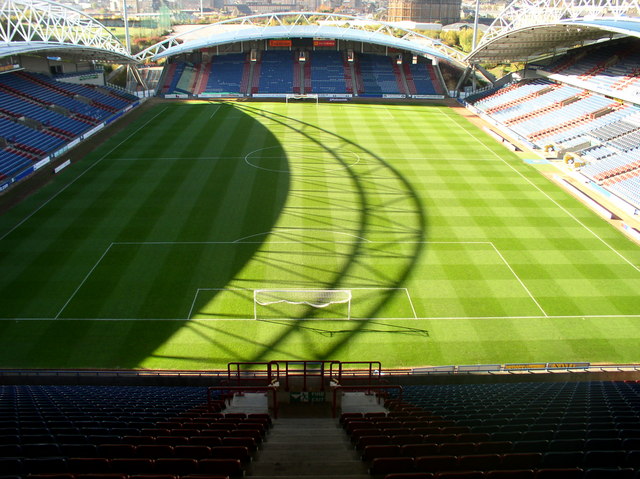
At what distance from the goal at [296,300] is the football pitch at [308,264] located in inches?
4.4

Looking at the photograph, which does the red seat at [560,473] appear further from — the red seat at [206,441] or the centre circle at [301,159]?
the centre circle at [301,159]

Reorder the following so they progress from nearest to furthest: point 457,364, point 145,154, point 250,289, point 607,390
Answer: point 607,390
point 457,364
point 250,289
point 145,154

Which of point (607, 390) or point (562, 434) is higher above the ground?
point (562, 434)

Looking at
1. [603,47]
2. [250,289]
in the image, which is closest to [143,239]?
[250,289]

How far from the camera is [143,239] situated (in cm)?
3022

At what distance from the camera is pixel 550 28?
53.6m

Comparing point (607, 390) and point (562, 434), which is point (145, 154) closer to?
point (607, 390)

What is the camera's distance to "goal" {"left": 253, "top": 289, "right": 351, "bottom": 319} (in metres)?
24.1

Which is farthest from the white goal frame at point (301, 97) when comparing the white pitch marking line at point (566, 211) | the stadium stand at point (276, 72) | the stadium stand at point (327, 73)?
the white pitch marking line at point (566, 211)

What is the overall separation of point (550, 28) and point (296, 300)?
141ft

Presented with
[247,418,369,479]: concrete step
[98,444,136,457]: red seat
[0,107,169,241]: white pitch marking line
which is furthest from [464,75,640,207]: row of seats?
[0,107,169,241]: white pitch marking line

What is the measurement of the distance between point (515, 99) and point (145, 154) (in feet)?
127

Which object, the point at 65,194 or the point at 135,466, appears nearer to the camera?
the point at 135,466

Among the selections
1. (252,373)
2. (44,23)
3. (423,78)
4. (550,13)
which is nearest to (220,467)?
(252,373)
